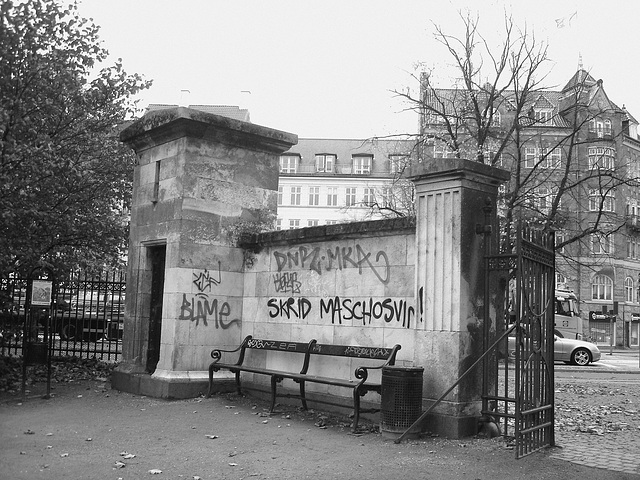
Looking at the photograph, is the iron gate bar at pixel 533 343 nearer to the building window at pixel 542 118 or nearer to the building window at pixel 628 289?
the building window at pixel 542 118

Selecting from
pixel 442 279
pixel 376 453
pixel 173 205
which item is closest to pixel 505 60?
pixel 173 205

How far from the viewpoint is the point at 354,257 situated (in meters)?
9.28

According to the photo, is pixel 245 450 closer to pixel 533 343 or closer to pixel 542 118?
pixel 533 343

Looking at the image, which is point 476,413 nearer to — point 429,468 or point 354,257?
point 429,468

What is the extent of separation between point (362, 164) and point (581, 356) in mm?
51432

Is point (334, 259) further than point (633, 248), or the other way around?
point (633, 248)

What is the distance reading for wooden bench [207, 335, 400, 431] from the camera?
8.04 meters

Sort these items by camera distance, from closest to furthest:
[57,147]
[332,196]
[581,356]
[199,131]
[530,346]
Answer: [530,346]
[199,131]
[57,147]
[581,356]
[332,196]

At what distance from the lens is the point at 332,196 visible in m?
74.6

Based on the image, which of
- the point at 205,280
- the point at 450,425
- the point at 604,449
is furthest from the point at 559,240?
the point at 450,425

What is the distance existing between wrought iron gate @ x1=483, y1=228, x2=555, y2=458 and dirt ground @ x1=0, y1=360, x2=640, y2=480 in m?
0.29

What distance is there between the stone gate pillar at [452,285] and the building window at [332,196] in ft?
218

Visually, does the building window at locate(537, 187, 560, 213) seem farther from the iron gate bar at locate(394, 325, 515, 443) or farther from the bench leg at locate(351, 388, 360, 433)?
the iron gate bar at locate(394, 325, 515, 443)

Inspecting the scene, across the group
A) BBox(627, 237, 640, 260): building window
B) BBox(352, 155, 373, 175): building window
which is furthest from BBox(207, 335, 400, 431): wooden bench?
BBox(352, 155, 373, 175): building window
